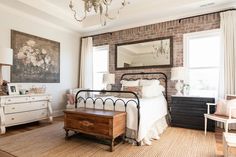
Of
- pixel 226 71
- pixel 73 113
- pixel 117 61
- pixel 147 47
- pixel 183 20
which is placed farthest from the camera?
pixel 117 61

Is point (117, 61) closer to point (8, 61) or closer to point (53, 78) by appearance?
point (53, 78)

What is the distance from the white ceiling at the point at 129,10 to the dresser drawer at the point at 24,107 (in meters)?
2.40

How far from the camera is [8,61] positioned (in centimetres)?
358

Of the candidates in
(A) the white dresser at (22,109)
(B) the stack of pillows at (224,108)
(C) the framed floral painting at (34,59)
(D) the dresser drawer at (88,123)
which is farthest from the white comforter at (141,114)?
(C) the framed floral painting at (34,59)

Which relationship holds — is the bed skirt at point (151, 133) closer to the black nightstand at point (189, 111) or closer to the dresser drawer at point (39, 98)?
the black nightstand at point (189, 111)

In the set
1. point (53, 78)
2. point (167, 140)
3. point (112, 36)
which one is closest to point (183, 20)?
point (112, 36)

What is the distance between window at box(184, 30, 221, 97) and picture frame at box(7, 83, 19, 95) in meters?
4.40

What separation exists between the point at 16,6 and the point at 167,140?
15.2 ft

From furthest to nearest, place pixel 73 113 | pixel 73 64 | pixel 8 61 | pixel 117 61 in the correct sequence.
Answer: pixel 73 64, pixel 117 61, pixel 8 61, pixel 73 113

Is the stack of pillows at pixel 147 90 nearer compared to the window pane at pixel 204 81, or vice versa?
the stack of pillows at pixel 147 90

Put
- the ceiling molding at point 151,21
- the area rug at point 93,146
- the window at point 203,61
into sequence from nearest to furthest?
the area rug at point 93,146 < the ceiling molding at point 151,21 < the window at point 203,61

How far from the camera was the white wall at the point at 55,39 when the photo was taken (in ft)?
13.3

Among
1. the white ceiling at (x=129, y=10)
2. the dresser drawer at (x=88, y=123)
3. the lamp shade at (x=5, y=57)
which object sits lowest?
the dresser drawer at (x=88, y=123)

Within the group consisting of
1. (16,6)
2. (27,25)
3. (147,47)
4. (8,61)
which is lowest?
(8,61)
